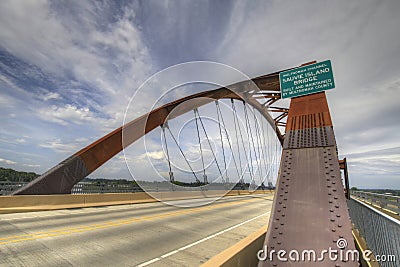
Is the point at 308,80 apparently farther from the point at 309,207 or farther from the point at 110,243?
the point at 110,243

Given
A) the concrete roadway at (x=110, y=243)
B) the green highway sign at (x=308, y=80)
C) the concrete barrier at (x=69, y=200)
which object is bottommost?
the concrete roadway at (x=110, y=243)

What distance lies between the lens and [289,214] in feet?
11.6

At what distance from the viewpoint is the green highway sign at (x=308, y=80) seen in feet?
36.8

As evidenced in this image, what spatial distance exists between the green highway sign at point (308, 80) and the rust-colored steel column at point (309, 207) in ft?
21.6

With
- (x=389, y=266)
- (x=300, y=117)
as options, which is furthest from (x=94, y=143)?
(x=389, y=266)

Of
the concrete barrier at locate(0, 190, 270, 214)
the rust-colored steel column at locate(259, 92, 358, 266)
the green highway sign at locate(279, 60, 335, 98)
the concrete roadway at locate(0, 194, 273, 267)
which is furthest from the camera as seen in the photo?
the concrete barrier at locate(0, 190, 270, 214)

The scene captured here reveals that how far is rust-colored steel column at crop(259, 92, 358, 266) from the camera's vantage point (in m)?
2.95

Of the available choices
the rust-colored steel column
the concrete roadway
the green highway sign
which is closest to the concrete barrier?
the concrete roadway

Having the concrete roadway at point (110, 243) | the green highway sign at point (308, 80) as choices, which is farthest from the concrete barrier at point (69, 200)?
the green highway sign at point (308, 80)

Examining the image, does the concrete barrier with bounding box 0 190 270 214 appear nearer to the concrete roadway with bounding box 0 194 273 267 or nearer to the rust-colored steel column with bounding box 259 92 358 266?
the concrete roadway with bounding box 0 194 273 267

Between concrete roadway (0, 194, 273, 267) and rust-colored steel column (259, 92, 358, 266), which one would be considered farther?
concrete roadway (0, 194, 273, 267)

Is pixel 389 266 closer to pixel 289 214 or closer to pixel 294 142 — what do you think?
pixel 289 214

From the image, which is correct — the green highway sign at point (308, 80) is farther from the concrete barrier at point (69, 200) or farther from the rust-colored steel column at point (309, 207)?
the concrete barrier at point (69, 200)

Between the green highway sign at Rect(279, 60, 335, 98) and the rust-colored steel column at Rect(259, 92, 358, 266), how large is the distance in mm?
6596
